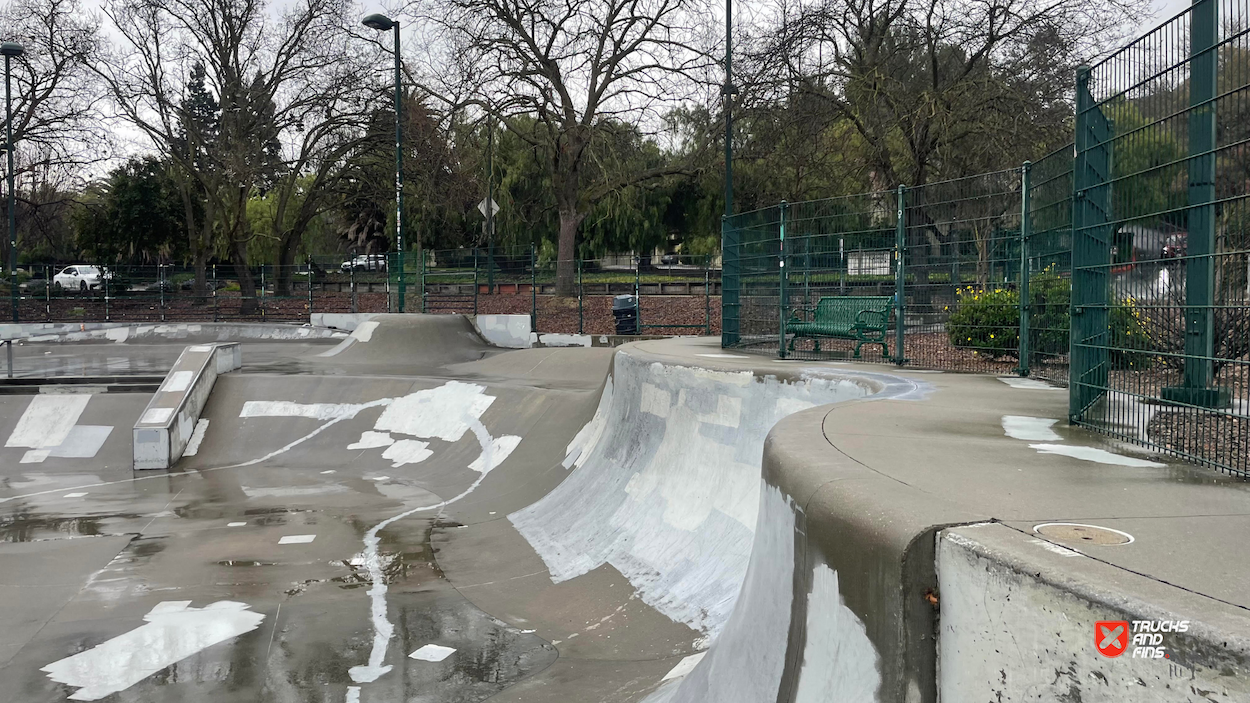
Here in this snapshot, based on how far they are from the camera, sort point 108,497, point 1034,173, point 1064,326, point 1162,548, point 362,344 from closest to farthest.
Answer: point 1162,548
point 1064,326
point 1034,173
point 108,497
point 362,344

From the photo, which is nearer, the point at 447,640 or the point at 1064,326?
the point at 447,640

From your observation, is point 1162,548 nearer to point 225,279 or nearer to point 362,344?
point 362,344

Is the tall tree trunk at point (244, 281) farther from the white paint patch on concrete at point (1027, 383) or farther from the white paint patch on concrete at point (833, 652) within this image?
the white paint patch on concrete at point (833, 652)

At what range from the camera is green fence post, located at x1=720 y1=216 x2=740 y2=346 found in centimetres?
1245

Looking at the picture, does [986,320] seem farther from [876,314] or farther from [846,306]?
[846,306]

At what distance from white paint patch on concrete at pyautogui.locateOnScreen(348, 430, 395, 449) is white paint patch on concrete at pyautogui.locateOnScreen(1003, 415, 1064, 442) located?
9897mm

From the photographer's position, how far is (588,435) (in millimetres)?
10797

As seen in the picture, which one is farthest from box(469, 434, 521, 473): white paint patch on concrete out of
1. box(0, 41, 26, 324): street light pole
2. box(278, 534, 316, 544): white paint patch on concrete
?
box(0, 41, 26, 324): street light pole

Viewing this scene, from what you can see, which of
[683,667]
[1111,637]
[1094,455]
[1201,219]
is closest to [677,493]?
[683,667]

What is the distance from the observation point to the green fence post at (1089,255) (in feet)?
16.6

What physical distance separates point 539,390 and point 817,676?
10746 mm

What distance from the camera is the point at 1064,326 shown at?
7684mm

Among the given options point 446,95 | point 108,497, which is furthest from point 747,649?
point 446,95

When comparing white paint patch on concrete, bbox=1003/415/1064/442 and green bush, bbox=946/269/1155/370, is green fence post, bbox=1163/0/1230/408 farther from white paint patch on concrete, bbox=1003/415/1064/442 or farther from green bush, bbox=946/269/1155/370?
white paint patch on concrete, bbox=1003/415/1064/442
